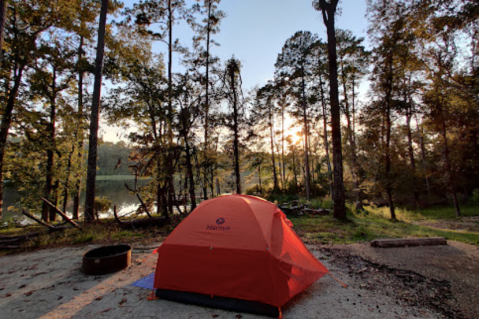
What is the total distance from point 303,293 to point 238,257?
4.58 ft

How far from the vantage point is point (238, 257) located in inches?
143

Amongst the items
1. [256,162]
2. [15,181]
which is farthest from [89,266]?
[256,162]

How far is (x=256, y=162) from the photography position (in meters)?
18.9

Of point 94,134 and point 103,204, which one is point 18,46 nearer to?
point 94,134

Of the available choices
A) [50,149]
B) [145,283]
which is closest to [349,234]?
[145,283]

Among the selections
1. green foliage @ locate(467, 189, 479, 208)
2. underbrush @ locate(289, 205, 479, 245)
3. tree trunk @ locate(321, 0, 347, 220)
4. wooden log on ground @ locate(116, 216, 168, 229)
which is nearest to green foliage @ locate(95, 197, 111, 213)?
wooden log on ground @ locate(116, 216, 168, 229)

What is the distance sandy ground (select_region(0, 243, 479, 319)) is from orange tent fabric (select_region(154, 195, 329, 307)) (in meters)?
0.30

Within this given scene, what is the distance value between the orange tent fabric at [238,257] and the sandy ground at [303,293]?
304 mm

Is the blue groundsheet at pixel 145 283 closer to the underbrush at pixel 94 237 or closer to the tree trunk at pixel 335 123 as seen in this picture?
the underbrush at pixel 94 237

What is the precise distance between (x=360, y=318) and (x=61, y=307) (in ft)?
15.2

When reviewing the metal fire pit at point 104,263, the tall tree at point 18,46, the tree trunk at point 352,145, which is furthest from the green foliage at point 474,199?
the tall tree at point 18,46

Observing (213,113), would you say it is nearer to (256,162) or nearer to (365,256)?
(256,162)

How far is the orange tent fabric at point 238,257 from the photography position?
348 cm

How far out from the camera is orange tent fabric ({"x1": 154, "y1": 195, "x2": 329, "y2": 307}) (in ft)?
11.4
